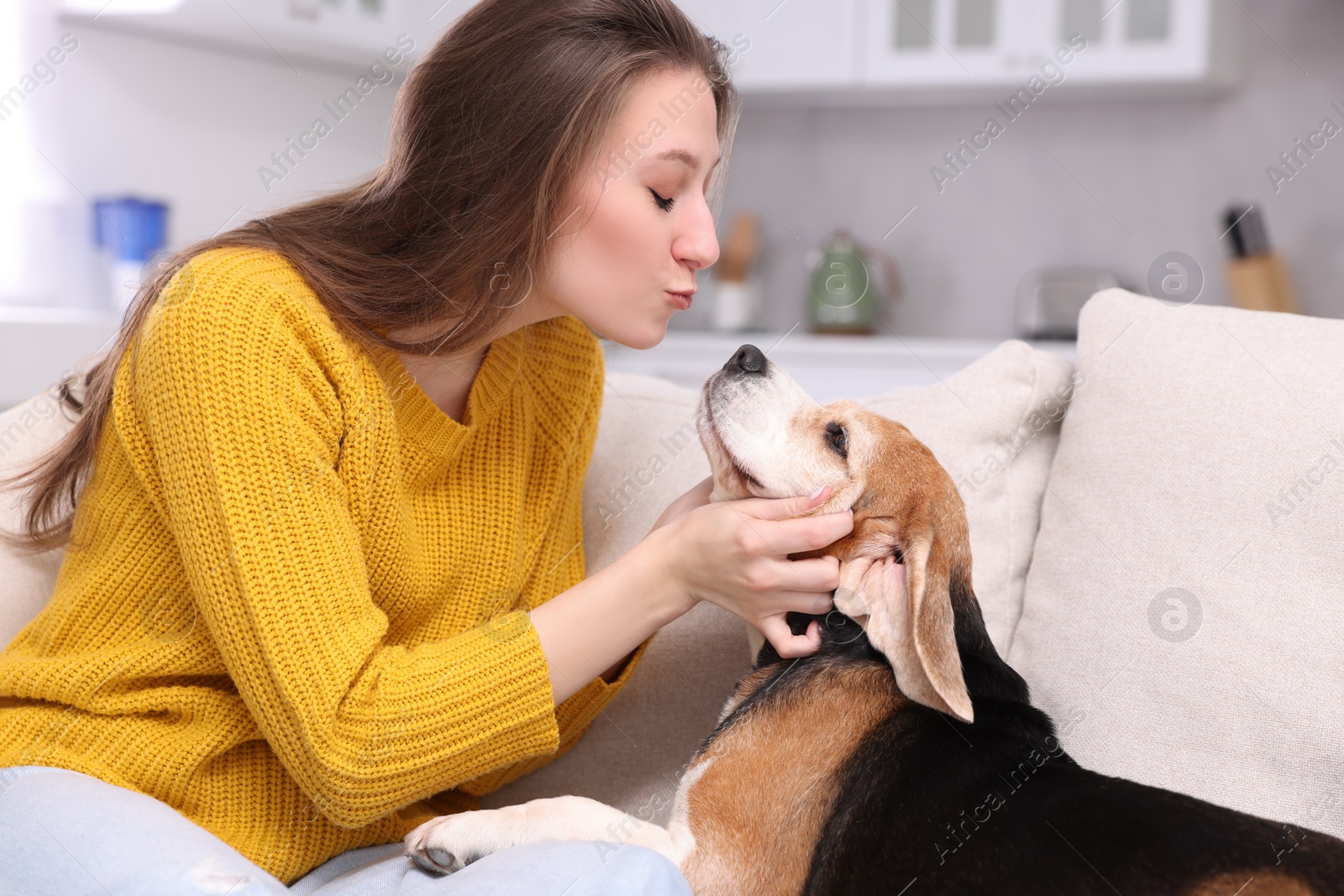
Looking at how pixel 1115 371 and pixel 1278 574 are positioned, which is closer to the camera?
pixel 1278 574

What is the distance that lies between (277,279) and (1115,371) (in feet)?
3.84

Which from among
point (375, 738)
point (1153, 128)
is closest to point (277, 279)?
point (375, 738)

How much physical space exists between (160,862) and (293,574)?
12.5 inches

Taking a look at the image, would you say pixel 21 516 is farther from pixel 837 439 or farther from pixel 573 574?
pixel 837 439

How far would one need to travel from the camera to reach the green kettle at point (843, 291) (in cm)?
429

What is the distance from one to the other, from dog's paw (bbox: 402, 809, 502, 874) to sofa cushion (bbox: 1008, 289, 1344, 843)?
0.74m

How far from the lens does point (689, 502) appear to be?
160cm

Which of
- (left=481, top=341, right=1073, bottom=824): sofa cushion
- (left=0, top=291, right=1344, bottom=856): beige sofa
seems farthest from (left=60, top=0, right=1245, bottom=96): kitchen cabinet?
(left=481, top=341, right=1073, bottom=824): sofa cushion

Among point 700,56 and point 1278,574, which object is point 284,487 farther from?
point 1278,574

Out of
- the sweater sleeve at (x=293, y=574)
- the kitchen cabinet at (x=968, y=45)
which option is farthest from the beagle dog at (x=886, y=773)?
the kitchen cabinet at (x=968, y=45)

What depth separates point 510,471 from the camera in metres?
1.69

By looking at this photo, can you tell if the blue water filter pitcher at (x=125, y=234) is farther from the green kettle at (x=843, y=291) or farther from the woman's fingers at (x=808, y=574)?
the woman's fingers at (x=808, y=574)

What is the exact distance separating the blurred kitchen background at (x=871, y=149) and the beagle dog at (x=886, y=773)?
7.45ft

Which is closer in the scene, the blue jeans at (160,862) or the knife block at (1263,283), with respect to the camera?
the blue jeans at (160,862)
